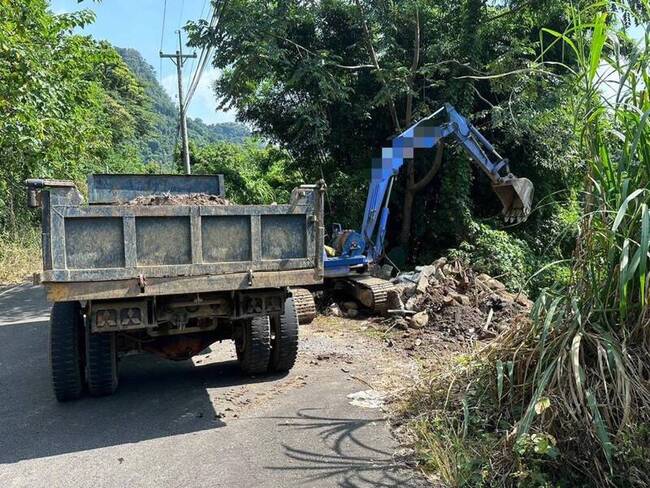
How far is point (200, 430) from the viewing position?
14.2ft

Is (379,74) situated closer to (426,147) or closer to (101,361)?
(426,147)

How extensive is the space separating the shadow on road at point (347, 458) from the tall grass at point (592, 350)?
0.29 metres

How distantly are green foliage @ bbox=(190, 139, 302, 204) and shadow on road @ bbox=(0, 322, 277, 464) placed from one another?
10247 millimetres

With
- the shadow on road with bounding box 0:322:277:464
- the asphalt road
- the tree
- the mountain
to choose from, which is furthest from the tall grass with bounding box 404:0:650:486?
the mountain

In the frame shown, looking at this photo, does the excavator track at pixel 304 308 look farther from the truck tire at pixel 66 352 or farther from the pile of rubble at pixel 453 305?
the truck tire at pixel 66 352

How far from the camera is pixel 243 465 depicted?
3711 millimetres

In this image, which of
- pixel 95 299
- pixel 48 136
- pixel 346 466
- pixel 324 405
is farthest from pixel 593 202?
pixel 48 136

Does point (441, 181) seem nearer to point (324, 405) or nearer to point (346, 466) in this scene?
point (324, 405)

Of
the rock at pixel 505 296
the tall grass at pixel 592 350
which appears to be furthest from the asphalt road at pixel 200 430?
the rock at pixel 505 296

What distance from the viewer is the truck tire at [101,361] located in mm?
4773

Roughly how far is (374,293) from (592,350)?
4.90 metres

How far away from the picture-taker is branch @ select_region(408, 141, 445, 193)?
40.1ft

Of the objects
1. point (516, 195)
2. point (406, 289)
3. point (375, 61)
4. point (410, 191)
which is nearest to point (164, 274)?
point (406, 289)

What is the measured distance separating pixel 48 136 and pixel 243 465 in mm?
10168
